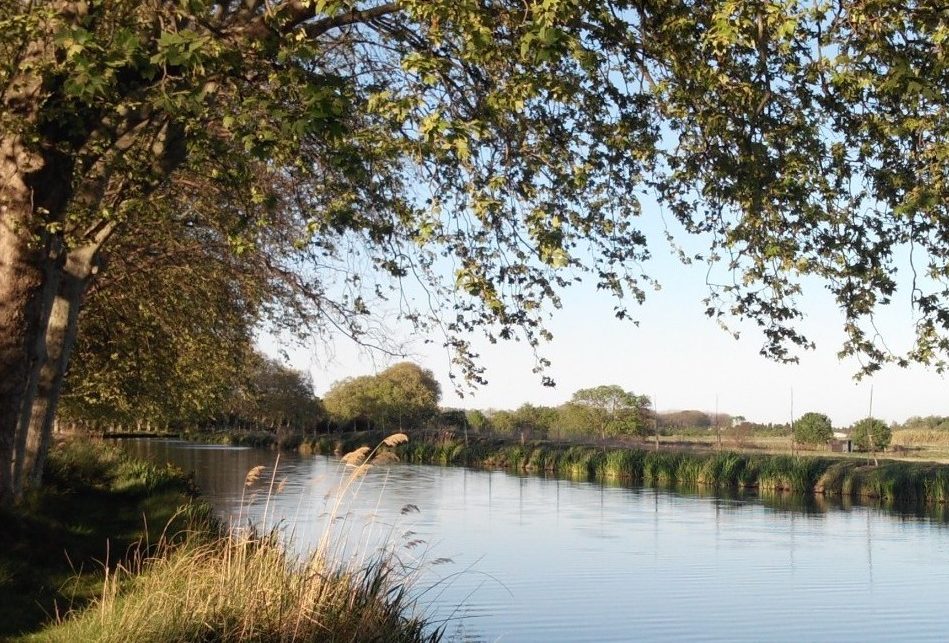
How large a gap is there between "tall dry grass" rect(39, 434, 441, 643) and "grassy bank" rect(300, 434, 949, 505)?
25.9 metres

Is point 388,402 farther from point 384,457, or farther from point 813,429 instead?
point 384,457

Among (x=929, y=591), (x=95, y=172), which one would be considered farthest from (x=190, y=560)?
(x=929, y=591)

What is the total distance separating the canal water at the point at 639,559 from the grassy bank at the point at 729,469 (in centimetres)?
300

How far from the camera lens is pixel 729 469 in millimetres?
35938

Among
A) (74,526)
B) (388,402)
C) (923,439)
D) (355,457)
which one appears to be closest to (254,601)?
(355,457)

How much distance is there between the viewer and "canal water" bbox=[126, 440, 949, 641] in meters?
13.2

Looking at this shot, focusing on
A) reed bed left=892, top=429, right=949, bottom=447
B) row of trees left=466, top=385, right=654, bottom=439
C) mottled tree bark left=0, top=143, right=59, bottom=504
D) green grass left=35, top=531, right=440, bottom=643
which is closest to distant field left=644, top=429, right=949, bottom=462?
reed bed left=892, top=429, right=949, bottom=447

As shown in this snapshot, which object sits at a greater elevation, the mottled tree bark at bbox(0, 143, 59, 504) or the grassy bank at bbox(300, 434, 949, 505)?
the mottled tree bark at bbox(0, 143, 59, 504)

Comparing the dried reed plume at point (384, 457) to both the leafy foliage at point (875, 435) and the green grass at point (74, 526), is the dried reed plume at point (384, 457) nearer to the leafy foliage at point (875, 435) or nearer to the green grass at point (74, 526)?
the green grass at point (74, 526)

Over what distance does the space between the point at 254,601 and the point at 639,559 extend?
1305cm

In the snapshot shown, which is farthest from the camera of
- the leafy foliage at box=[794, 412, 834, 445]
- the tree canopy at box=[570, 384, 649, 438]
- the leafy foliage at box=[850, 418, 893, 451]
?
the tree canopy at box=[570, 384, 649, 438]

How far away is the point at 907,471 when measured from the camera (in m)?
31.4

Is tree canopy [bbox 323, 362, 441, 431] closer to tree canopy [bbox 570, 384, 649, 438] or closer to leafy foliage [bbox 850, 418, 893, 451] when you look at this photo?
tree canopy [bbox 570, 384, 649, 438]

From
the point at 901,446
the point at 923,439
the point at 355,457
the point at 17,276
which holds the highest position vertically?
the point at 17,276
